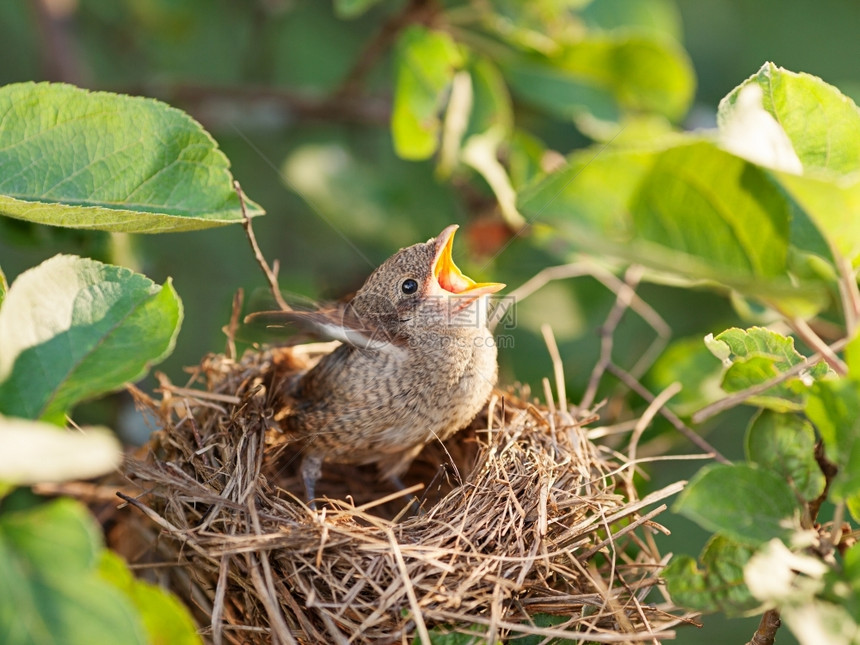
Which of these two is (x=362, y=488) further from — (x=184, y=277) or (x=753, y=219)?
(x=184, y=277)

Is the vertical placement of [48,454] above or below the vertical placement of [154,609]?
above

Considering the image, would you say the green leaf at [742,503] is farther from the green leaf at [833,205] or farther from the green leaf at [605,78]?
the green leaf at [605,78]

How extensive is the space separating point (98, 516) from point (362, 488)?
55cm

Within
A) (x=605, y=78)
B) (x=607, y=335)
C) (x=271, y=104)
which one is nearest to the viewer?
(x=607, y=335)

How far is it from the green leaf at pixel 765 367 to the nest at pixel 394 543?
0.33 meters

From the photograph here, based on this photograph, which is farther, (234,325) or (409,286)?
(234,325)

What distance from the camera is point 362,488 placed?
1.75 metres

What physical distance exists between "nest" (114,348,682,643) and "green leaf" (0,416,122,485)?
0.56 meters

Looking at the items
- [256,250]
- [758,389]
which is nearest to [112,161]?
[256,250]

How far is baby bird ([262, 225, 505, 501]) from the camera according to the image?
1472 mm

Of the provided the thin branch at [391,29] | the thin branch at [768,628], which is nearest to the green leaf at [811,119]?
the thin branch at [768,628]

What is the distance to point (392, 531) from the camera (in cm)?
131

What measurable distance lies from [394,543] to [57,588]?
0.58 metres

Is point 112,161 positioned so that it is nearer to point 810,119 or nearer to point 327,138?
point 810,119
